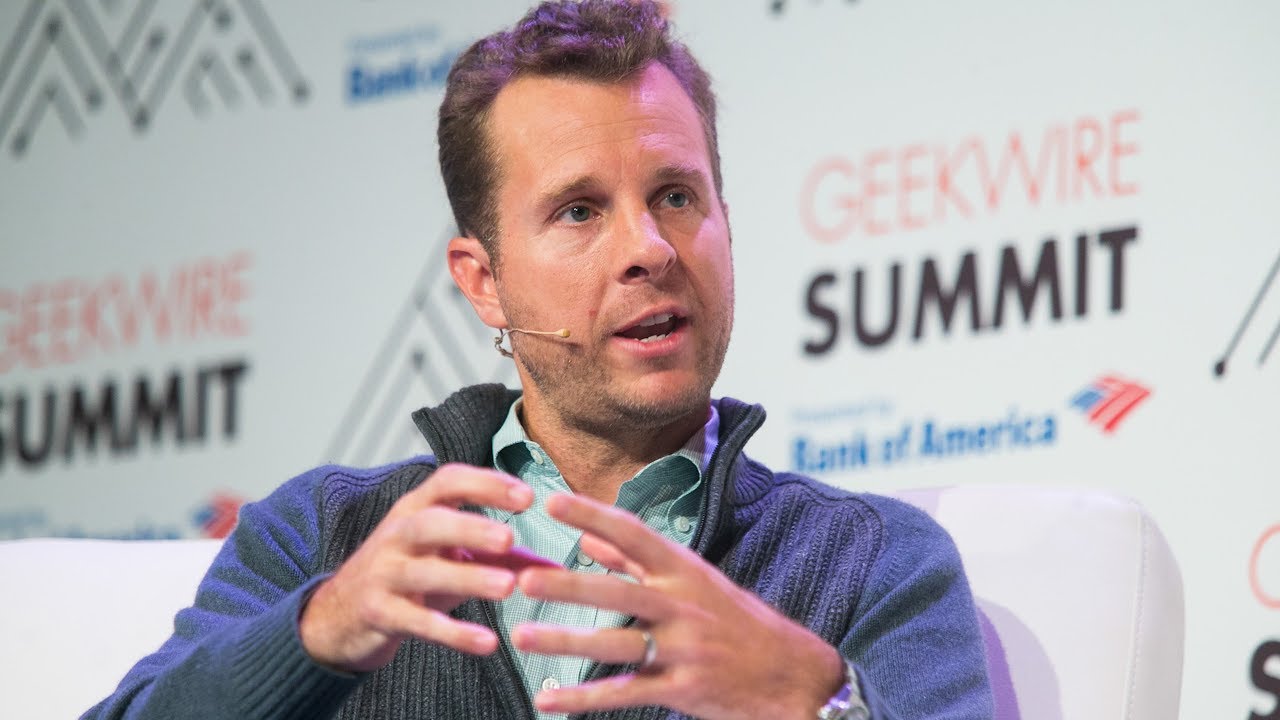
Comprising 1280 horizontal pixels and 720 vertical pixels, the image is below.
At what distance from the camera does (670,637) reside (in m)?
1.28

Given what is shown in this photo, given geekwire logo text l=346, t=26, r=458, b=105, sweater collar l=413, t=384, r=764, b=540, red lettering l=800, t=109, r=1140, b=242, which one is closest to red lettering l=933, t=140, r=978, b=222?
red lettering l=800, t=109, r=1140, b=242

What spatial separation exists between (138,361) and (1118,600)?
8.27 ft

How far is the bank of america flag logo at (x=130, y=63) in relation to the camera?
3.53 meters

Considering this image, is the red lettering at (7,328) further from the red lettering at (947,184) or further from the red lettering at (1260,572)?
the red lettering at (1260,572)

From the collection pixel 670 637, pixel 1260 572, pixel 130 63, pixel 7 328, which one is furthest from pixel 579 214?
pixel 7 328

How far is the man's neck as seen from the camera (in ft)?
6.35

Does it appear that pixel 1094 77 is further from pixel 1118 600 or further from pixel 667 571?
pixel 667 571

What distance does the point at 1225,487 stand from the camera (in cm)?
225

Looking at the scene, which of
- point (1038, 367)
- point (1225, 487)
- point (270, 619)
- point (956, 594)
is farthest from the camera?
point (1038, 367)

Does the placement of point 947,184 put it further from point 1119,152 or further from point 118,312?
point 118,312

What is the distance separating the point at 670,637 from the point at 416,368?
198 cm

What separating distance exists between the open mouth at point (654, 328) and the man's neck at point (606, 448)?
0.12 metres

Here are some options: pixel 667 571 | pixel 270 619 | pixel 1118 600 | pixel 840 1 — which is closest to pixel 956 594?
pixel 1118 600

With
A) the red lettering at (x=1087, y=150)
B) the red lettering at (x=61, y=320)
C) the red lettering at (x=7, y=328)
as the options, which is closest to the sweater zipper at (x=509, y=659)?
the red lettering at (x=1087, y=150)
